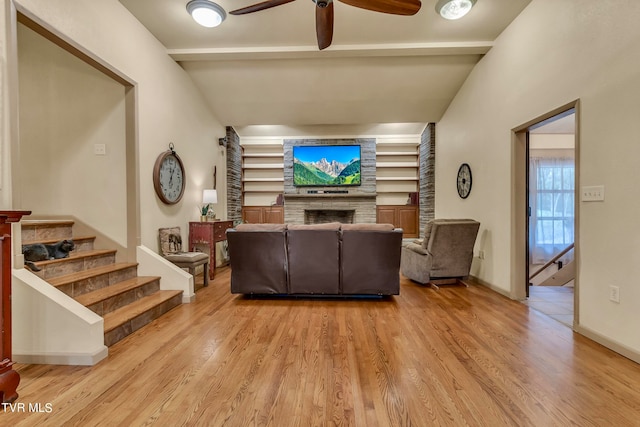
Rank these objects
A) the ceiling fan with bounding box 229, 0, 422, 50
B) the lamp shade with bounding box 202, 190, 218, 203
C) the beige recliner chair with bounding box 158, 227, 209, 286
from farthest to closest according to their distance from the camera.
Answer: the lamp shade with bounding box 202, 190, 218, 203
the beige recliner chair with bounding box 158, 227, 209, 286
the ceiling fan with bounding box 229, 0, 422, 50

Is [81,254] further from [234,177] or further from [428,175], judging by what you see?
[428,175]

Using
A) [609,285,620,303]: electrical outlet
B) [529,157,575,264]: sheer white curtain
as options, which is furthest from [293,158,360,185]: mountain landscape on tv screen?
[609,285,620,303]: electrical outlet

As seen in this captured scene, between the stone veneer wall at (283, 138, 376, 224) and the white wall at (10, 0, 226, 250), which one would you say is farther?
the stone veneer wall at (283, 138, 376, 224)

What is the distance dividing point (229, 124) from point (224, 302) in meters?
4.08

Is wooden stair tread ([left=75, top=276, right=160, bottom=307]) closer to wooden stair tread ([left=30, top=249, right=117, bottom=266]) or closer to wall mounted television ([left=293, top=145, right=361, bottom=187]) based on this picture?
wooden stair tread ([left=30, top=249, right=117, bottom=266])

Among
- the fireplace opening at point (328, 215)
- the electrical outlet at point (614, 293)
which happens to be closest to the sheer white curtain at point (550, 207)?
the fireplace opening at point (328, 215)

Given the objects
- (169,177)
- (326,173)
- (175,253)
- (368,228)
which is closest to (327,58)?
(368,228)

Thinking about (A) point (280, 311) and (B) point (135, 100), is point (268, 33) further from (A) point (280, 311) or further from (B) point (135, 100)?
(A) point (280, 311)

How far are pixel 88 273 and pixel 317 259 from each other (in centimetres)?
228

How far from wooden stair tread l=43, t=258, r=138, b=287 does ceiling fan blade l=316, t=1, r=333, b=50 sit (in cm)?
318

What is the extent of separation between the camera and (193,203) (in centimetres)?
466

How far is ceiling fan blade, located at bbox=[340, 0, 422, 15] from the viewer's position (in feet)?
7.86

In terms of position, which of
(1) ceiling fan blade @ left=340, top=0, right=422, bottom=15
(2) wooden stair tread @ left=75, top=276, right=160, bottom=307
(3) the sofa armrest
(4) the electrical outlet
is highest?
(1) ceiling fan blade @ left=340, top=0, right=422, bottom=15

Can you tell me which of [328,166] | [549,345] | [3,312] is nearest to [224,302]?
[3,312]
